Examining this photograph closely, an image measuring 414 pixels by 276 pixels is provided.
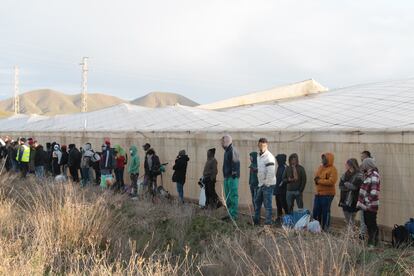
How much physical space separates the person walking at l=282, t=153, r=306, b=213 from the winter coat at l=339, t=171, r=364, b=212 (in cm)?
134

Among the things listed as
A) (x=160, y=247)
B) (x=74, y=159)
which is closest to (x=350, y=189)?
(x=160, y=247)

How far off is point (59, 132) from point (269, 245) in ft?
63.3

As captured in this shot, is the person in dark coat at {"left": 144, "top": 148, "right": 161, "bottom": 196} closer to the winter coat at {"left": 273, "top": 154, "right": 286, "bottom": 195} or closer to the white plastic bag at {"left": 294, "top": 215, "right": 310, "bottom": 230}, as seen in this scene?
the winter coat at {"left": 273, "top": 154, "right": 286, "bottom": 195}

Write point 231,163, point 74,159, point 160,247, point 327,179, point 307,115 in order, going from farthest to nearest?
1. point 74,159
2. point 307,115
3. point 231,163
4. point 327,179
5. point 160,247

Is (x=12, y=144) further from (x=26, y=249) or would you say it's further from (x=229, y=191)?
(x=26, y=249)

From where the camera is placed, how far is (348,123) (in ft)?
39.5

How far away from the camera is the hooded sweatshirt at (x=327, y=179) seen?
10.2m

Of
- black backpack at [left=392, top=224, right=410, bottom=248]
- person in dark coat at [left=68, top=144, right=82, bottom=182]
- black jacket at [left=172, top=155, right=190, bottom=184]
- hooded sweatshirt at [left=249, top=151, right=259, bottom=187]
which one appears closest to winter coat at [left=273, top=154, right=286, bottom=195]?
hooded sweatshirt at [left=249, top=151, right=259, bottom=187]

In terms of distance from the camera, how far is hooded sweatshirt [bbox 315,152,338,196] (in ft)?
33.3

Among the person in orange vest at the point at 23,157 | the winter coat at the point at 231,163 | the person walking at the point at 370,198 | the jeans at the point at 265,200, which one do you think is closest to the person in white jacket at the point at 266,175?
the jeans at the point at 265,200

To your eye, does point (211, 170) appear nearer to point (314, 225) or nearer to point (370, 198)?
point (314, 225)

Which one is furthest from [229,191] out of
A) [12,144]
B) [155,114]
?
[12,144]

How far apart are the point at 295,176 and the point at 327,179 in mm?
946

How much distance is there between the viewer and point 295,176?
11.0m
